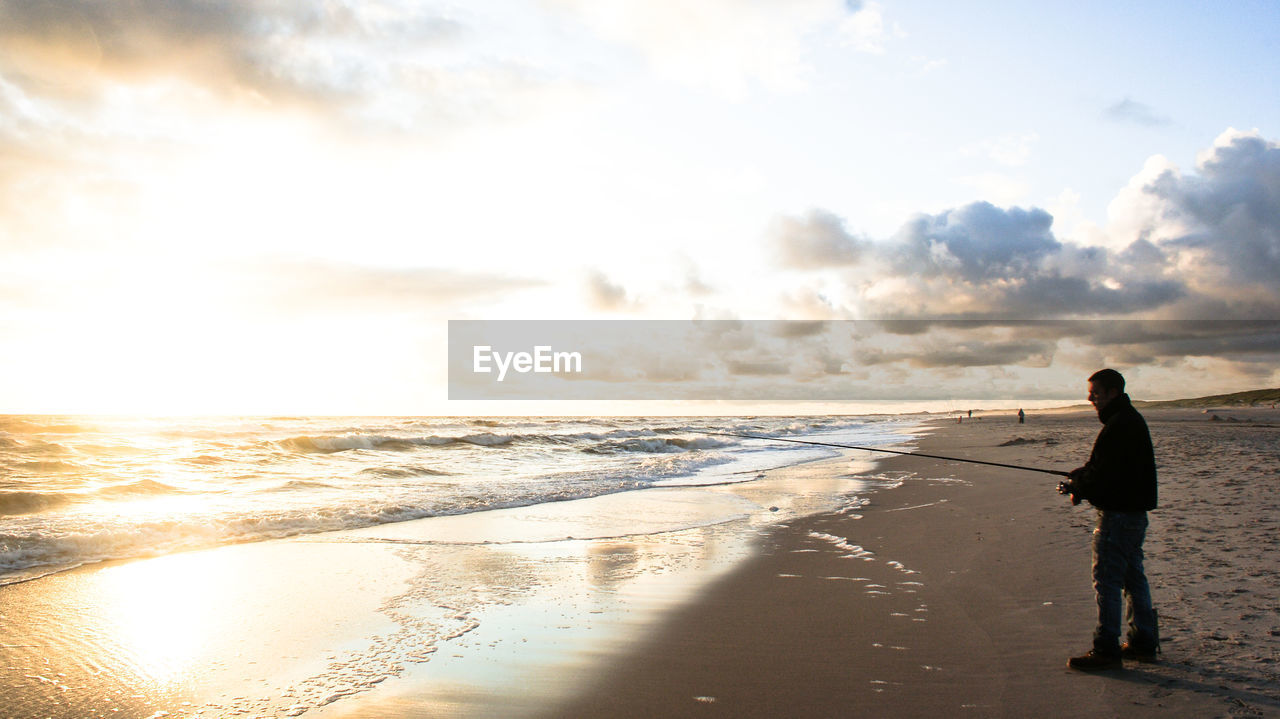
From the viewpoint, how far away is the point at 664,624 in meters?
5.64

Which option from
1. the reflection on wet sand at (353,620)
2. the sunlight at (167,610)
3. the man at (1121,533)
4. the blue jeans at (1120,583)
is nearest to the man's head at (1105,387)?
the man at (1121,533)

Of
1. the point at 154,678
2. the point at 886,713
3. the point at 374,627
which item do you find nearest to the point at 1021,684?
the point at 886,713

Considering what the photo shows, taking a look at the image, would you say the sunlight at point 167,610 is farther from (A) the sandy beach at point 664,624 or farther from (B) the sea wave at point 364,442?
(B) the sea wave at point 364,442

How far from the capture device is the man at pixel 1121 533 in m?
4.35

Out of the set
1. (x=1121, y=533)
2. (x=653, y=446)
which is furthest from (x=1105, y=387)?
(x=653, y=446)

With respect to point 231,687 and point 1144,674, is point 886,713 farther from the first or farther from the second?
point 231,687

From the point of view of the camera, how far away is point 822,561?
7.79m

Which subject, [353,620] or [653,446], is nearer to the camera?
[353,620]

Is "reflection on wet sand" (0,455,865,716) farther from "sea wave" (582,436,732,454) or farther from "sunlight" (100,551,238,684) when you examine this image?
"sea wave" (582,436,732,454)

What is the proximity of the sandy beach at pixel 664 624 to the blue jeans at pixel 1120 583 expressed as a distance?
227 mm

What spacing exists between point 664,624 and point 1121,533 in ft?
11.0

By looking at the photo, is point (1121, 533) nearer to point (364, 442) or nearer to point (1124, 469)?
point (1124, 469)

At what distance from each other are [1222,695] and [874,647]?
75.0 inches

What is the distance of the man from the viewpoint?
4.35 meters
